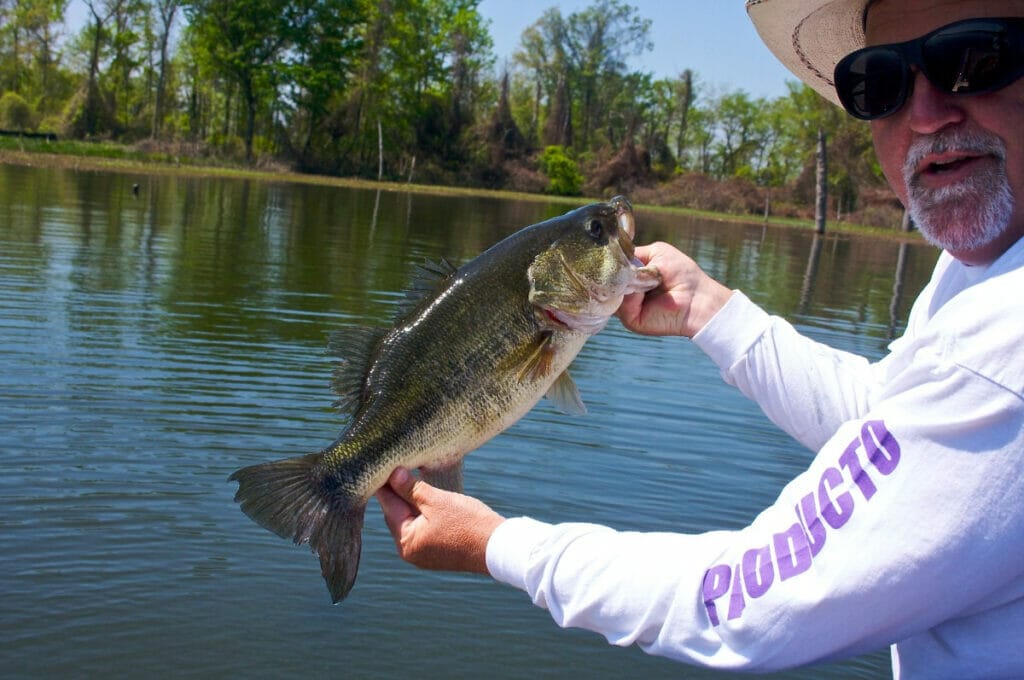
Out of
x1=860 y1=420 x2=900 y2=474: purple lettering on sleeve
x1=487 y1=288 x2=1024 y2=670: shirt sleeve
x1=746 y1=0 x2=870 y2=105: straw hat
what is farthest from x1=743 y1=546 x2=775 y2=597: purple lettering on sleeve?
x1=746 y1=0 x2=870 y2=105: straw hat

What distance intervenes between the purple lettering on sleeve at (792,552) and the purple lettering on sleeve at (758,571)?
0.08ft

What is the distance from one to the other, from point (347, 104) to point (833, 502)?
69898mm

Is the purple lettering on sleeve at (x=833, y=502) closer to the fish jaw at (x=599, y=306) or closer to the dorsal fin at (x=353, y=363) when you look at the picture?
the fish jaw at (x=599, y=306)

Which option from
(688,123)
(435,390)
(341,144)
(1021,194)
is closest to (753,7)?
(1021,194)

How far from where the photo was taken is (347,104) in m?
69.0

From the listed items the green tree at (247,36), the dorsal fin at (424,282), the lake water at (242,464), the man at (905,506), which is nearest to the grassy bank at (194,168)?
the green tree at (247,36)

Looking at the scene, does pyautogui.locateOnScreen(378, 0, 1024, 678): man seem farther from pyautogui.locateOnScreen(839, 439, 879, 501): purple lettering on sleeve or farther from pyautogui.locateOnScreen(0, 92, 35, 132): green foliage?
pyautogui.locateOnScreen(0, 92, 35, 132): green foliage

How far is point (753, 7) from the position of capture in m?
3.40

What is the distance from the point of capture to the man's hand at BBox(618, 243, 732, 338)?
10.9ft

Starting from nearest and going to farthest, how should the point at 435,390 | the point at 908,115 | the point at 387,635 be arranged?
the point at 908,115 < the point at 435,390 < the point at 387,635

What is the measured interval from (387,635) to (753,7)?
3.49 metres

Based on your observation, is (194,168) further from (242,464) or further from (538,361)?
(538,361)

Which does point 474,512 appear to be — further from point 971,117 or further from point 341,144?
point 341,144

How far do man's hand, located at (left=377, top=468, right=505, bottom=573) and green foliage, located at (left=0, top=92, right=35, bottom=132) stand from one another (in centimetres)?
6298
